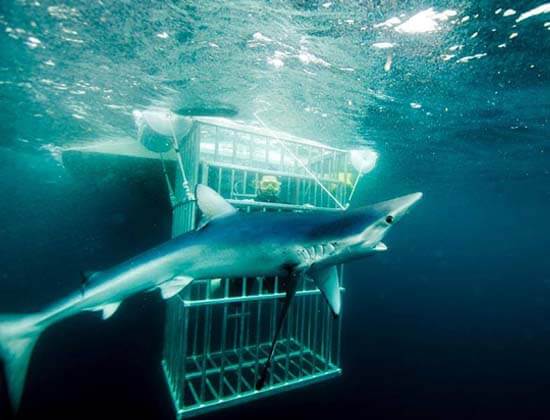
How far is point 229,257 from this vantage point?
2350mm

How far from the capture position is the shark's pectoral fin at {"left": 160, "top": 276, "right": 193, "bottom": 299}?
2.33 meters

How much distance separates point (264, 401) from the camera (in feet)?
38.5

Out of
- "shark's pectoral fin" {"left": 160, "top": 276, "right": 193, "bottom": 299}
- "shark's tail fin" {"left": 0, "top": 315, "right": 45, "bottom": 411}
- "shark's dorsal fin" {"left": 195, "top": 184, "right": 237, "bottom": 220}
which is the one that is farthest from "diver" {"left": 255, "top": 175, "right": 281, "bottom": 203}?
"shark's tail fin" {"left": 0, "top": 315, "right": 45, "bottom": 411}

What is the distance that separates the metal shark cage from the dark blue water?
1.45 metres

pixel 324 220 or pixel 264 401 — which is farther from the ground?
pixel 324 220

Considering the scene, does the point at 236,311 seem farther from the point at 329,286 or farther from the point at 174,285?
the point at 174,285

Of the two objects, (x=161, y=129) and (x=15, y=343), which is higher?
(x=161, y=129)

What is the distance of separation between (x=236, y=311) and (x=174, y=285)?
12.5 feet

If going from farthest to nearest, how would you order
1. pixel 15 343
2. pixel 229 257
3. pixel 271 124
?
pixel 271 124
pixel 15 343
pixel 229 257

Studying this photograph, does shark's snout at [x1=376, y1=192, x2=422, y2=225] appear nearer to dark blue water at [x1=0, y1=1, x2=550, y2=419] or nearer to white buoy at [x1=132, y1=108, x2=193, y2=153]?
dark blue water at [x1=0, y1=1, x2=550, y2=419]

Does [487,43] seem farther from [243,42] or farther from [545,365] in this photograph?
[545,365]

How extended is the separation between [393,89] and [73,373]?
49.9 feet

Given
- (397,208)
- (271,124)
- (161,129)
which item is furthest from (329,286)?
(271,124)

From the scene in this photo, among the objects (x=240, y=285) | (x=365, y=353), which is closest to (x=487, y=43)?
(x=240, y=285)
